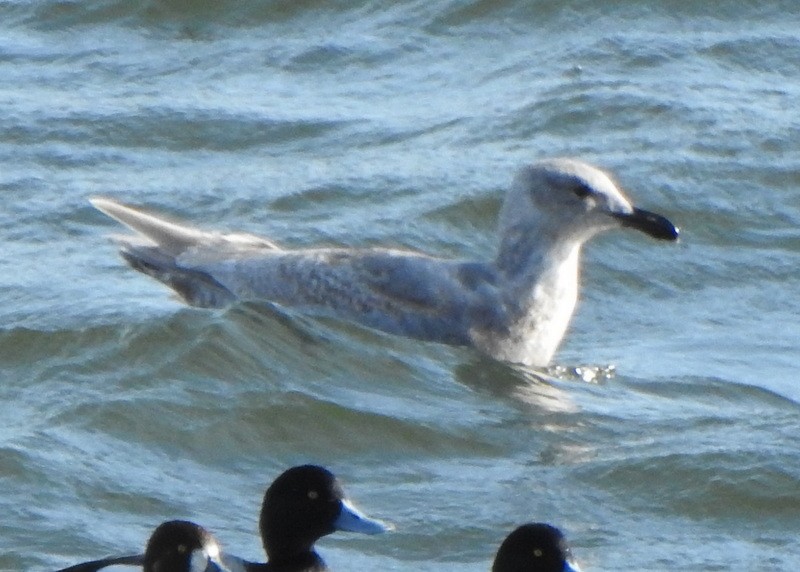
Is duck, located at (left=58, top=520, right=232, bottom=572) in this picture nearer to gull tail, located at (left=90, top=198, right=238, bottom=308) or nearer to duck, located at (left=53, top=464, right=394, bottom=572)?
duck, located at (left=53, top=464, right=394, bottom=572)

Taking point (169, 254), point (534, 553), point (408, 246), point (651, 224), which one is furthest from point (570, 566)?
point (408, 246)

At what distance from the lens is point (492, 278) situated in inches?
441

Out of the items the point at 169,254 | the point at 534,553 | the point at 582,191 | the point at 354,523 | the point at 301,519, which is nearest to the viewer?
the point at 534,553

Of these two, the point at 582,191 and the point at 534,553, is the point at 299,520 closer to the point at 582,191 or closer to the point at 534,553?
the point at 534,553

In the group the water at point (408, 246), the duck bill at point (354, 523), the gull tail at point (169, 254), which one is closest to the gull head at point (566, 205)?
the water at point (408, 246)

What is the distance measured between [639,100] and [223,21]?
126 inches

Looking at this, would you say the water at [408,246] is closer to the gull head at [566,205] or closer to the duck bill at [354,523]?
the duck bill at [354,523]

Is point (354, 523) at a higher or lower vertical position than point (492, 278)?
higher

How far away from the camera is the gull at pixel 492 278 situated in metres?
11.1

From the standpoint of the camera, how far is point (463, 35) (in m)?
16.8

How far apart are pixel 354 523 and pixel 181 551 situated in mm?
925

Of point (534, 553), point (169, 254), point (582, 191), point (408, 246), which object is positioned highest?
point (582, 191)

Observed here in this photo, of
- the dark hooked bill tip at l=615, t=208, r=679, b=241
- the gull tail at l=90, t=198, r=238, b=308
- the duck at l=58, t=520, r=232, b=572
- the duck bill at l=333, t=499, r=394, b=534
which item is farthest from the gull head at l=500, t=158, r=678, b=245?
the duck at l=58, t=520, r=232, b=572

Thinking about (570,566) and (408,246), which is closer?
(570,566)
